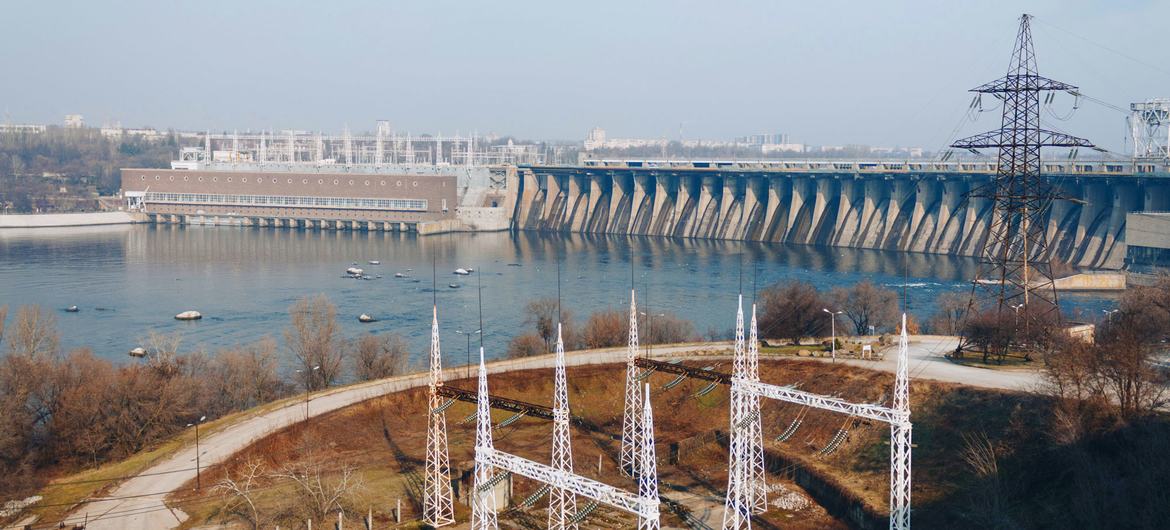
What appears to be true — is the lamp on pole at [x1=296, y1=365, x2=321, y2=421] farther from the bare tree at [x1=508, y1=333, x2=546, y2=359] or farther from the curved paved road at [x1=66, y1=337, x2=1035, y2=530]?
the bare tree at [x1=508, y1=333, x2=546, y2=359]

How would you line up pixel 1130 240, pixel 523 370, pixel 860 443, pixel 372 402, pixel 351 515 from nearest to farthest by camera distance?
1. pixel 351 515
2. pixel 860 443
3. pixel 372 402
4. pixel 523 370
5. pixel 1130 240

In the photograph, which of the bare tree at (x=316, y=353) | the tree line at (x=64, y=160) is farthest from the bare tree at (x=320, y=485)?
the tree line at (x=64, y=160)

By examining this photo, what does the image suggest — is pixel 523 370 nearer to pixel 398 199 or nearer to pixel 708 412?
pixel 708 412

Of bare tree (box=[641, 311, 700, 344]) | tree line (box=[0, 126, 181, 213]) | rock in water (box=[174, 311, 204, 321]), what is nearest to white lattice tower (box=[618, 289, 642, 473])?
bare tree (box=[641, 311, 700, 344])

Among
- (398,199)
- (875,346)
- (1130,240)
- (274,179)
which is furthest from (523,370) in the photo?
(274,179)

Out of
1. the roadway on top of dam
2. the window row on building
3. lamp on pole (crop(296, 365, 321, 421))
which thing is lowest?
lamp on pole (crop(296, 365, 321, 421))

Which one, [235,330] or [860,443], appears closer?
[860,443]

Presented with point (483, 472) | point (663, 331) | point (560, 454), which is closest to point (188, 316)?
point (663, 331)
